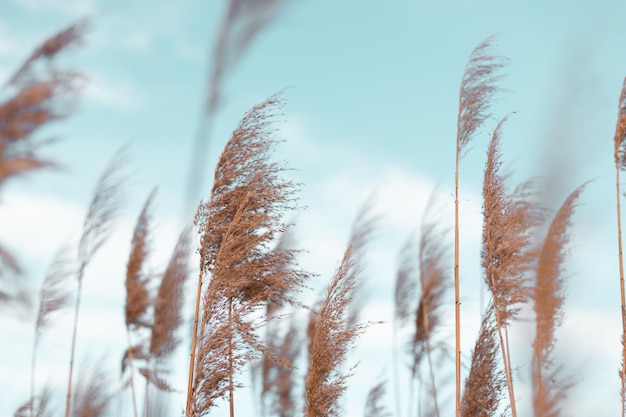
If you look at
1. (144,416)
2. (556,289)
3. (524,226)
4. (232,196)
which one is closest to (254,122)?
(232,196)

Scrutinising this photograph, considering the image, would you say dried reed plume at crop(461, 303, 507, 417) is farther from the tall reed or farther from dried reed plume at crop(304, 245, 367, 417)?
the tall reed

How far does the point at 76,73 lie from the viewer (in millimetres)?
2973

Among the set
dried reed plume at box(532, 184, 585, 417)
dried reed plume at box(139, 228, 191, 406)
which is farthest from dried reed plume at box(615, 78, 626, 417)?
dried reed plume at box(139, 228, 191, 406)

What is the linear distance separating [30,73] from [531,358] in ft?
20.7

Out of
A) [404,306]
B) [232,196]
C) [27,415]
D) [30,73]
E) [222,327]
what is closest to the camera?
[30,73]

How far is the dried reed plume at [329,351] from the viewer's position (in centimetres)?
Answer: 723

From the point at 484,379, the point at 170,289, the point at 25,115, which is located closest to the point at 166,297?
the point at 170,289

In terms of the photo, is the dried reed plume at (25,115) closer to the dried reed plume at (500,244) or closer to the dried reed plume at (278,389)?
the dried reed plume at (500,244)

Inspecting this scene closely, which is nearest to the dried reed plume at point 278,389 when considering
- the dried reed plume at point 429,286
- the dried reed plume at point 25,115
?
the dried reed plume at point 429,286

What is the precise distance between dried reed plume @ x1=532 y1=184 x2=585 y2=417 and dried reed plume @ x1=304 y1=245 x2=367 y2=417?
1.89m

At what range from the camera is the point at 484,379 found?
21.7ft

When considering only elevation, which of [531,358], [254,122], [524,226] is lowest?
[531,358]

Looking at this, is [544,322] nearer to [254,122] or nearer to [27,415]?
[254,122]

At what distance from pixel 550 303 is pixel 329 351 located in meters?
2.31
